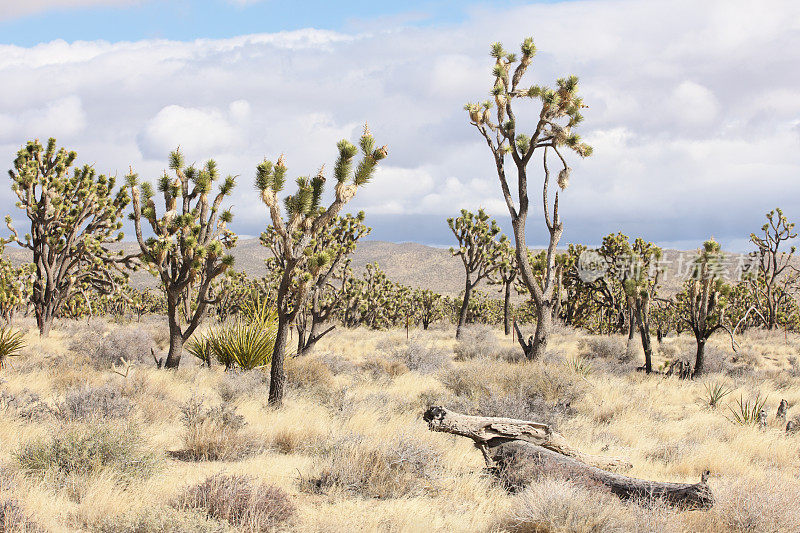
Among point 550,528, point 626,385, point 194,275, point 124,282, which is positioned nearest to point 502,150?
point 626,385

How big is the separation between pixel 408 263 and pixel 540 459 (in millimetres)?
95802

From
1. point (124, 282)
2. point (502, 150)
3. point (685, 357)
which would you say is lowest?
point (685, 357)

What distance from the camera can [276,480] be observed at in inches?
233

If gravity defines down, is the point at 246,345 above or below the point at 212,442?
above

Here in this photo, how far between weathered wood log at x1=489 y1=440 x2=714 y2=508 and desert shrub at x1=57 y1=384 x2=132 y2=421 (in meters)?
4.95

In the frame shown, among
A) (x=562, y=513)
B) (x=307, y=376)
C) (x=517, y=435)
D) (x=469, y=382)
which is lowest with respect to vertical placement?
(x=307, y=376)

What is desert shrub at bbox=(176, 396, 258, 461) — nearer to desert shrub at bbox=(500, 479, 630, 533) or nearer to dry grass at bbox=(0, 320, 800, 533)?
dry grass at bbox=(0, 320, 800, 533)

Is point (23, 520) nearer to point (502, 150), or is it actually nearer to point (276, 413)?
point (276, 413)

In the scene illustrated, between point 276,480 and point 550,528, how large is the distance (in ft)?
9.07

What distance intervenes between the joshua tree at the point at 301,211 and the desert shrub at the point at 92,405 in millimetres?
2329

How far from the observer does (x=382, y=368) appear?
14.5 m

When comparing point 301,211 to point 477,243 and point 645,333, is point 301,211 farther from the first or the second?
point 477,243

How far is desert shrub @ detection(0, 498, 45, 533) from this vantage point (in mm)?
4219
